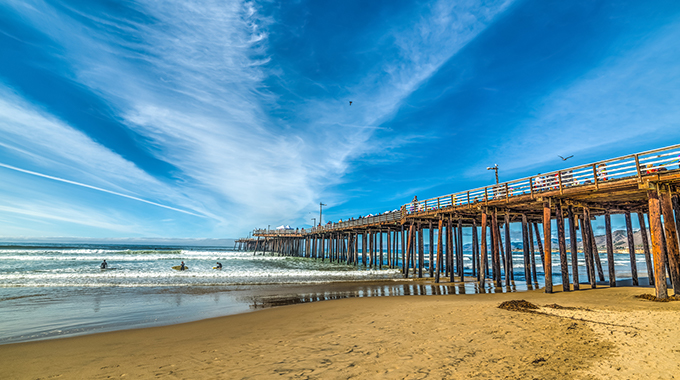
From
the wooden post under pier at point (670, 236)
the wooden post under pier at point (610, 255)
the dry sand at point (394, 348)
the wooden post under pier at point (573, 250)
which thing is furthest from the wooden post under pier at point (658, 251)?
the wooden post under pier at point (610, 255)

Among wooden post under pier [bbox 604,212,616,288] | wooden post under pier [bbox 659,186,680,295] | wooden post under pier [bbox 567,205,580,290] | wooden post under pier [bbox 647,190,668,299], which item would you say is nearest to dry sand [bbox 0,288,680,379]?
wooden post under pier [bbox 647,190,668,299]

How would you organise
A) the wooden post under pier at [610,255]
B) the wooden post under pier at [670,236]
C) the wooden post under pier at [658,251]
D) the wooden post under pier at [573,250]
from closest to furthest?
the wooden post under pier at [658,251] → the wooden post under pier at [670,236] → the wooden post under pier at [573,250] → the wooden post under pier at [610,255]

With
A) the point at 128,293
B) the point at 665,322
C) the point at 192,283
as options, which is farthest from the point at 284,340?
the point at 192,283

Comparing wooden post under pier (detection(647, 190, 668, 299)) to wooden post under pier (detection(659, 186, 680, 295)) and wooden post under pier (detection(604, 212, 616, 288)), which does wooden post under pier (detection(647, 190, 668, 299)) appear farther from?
wooden post under pier (detection(604, 212, 616, 288))

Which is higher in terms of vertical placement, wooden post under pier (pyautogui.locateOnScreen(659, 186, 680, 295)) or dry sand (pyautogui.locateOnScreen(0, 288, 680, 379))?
wooden post under pier (pyautogui.locateOnScreen(659, 186, 680, 295))

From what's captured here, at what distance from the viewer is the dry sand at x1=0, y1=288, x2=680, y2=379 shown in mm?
4535

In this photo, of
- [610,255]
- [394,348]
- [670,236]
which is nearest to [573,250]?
[610,255]

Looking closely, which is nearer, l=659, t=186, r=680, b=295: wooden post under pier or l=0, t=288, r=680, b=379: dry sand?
l=0, t=288, r=680, b=379: dry sand

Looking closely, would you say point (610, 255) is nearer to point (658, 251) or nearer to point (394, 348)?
point (658, 251)

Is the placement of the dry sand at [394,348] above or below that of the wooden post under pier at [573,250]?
below

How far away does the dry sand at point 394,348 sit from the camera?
454 centimetres

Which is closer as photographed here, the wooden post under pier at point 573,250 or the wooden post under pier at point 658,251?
the wooden post under pier at point 658,251

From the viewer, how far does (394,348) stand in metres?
5.66

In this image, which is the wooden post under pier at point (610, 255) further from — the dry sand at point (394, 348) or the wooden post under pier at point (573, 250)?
the dry sand at point (394, 348)
